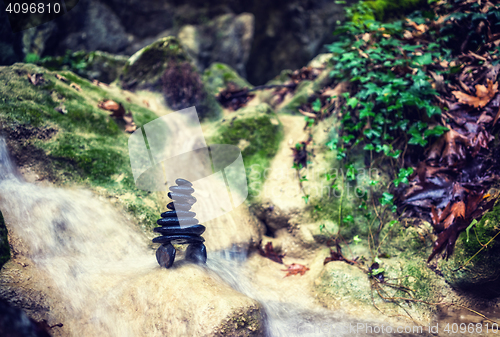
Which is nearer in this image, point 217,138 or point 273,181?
point 273,181

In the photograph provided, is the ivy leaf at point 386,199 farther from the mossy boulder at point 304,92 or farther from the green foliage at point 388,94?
the mossy boulder at point 304,92

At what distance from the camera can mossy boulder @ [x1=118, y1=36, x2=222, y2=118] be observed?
5789mm

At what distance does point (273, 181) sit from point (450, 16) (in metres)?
3.58

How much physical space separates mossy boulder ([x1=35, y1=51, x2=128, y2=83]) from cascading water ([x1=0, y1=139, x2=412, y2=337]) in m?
3.62

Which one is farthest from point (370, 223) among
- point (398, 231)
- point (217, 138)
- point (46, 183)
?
point (46, 183)

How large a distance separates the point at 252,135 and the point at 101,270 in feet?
10.1

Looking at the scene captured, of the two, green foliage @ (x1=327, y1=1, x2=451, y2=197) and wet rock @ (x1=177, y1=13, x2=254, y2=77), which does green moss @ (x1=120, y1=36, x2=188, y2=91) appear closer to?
wet rock @ (x1=177, y1=13, x2=254, y2=77)

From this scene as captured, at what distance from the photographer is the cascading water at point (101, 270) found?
2297 mm

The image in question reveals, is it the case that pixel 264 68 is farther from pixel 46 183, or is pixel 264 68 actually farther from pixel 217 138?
pixel 46 183

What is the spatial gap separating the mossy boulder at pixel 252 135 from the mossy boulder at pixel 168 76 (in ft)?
3.64

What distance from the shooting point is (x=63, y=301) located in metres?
2.25

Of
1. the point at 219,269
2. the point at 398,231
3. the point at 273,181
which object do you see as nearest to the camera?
the point at 219,269

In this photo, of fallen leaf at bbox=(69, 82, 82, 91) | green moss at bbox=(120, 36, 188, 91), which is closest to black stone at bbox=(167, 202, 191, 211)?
fallen leaf at bbox=(69, 82, 82, 91)

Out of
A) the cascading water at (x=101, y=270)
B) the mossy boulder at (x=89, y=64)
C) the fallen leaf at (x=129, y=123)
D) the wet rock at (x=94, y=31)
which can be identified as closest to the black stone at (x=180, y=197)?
the cascading water at (x=101, y=270)
